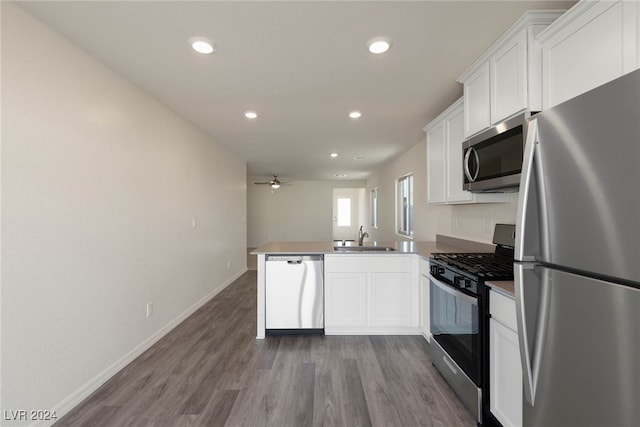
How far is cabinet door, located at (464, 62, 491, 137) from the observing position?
6.85ft

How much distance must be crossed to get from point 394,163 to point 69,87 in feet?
18.1

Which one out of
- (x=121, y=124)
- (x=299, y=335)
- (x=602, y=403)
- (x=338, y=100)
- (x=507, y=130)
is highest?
(x=338, y=100)

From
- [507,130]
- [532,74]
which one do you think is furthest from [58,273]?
[532,74]

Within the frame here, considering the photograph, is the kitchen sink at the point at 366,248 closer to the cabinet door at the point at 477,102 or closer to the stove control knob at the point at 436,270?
the stove control knob at the point at 436,270

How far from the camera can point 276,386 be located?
7.13 ft

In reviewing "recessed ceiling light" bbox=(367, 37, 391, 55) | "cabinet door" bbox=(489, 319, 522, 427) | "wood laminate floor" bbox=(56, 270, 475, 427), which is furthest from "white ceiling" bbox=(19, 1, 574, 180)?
"wood laminate floor" bbox=(56, 270, 475, 427)

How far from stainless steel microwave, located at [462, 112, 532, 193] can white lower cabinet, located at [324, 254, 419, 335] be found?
1.15m

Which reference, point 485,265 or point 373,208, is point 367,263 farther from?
point 373,208

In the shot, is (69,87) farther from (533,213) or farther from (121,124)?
(533,213)

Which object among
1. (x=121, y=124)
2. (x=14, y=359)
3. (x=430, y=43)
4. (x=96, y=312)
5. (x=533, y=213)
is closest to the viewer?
(x=533, y=213)

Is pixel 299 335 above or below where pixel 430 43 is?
below

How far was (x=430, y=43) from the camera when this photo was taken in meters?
→ 1.95

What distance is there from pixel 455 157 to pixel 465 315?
1490 mm

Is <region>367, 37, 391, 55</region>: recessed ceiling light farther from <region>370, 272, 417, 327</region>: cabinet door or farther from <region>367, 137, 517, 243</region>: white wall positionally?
<region>370, 272, 417, 327</region>: cabinet door
